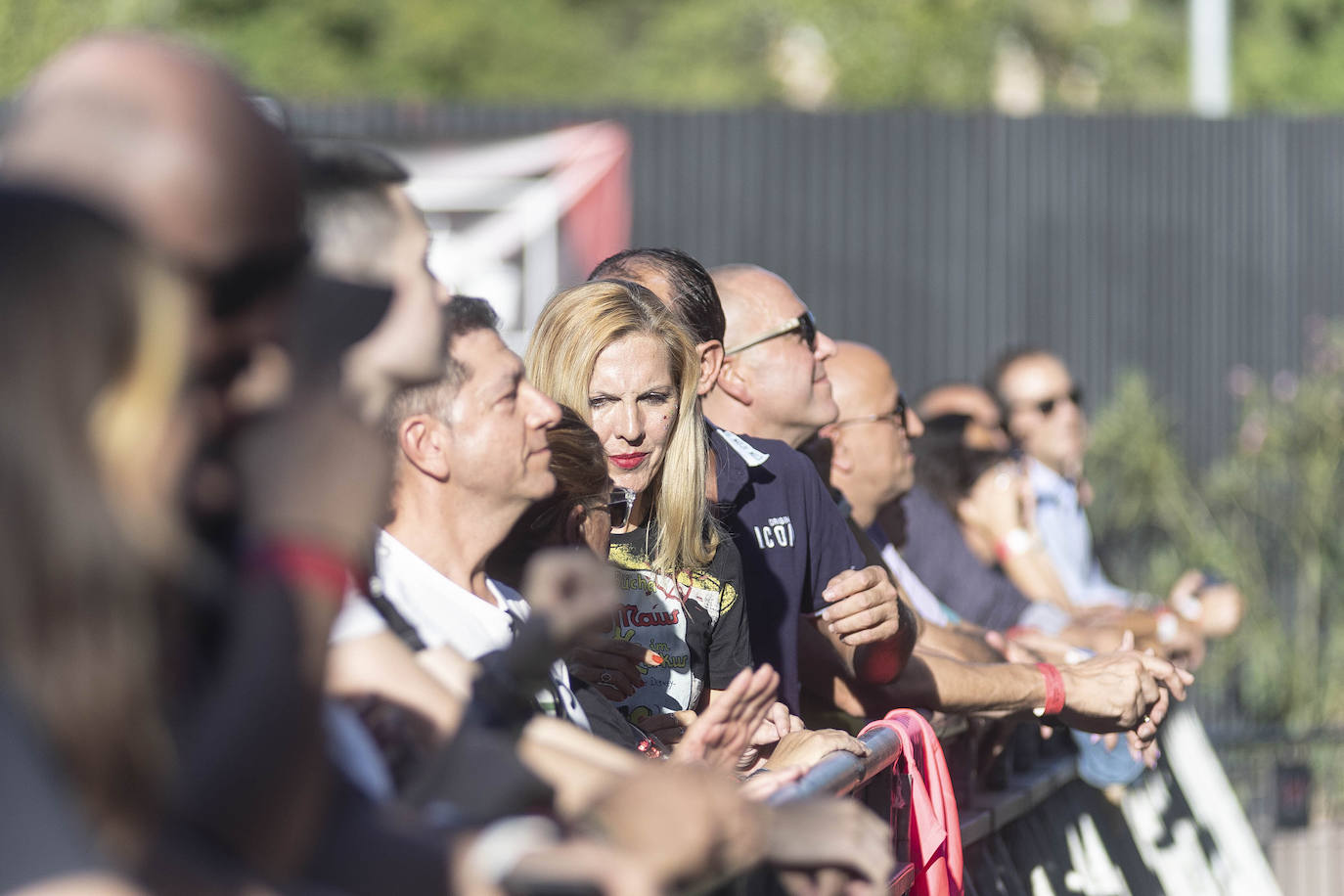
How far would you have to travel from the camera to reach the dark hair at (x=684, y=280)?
387 cm

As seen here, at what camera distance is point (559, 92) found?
93.5 feet

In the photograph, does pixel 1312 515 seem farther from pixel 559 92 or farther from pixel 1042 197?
pixel 559 92

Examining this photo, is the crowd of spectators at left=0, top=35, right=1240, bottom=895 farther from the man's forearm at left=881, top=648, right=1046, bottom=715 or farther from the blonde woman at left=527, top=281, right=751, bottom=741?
the man's forearm at left=881, top=648, right=1046, bottom=715

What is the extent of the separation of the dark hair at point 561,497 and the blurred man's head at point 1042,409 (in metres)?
4.74

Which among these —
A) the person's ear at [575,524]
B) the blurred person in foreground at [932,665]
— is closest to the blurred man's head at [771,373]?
the blurred person in foreground at [932,665]

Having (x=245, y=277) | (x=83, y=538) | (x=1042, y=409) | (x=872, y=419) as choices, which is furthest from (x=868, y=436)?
(x=83, y=538)

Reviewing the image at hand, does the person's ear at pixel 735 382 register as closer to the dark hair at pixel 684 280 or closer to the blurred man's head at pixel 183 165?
the dark hair at pixel 684 280

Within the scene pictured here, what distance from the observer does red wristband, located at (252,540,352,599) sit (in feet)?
4.91

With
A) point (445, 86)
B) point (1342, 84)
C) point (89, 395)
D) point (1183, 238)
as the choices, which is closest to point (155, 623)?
point (89, 395)

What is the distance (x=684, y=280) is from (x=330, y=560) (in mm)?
2441

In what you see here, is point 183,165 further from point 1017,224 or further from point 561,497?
point 1017,224

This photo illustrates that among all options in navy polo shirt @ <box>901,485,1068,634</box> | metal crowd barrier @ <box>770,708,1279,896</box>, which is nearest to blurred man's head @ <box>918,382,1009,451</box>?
navy polo shirt @ <box>901,485,1068,634</box>

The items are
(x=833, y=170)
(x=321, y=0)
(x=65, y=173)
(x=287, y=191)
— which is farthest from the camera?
(x=321, y=0)

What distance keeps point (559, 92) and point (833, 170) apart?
18.6 metres
